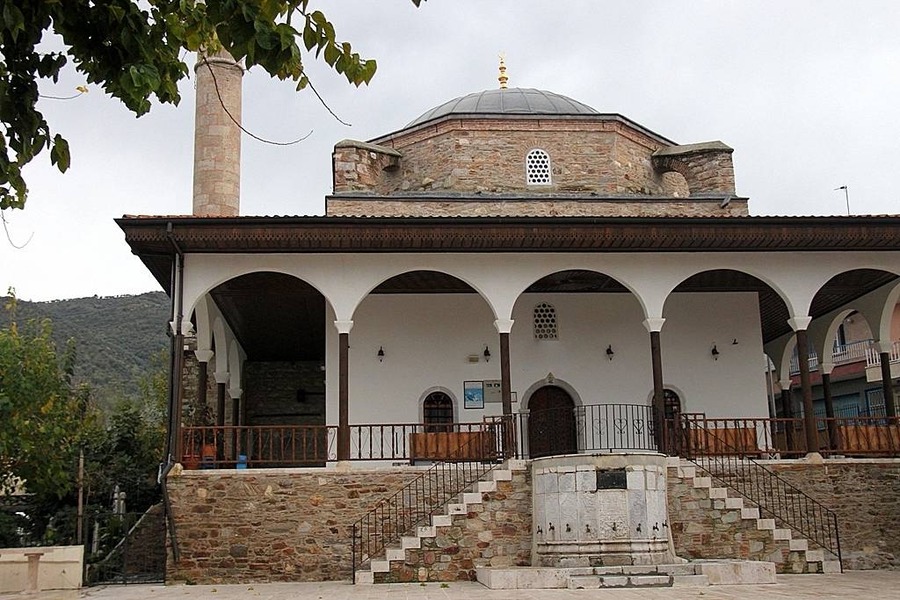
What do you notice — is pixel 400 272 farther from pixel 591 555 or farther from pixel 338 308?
pixel 591 555

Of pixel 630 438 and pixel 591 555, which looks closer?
pixel 591 555

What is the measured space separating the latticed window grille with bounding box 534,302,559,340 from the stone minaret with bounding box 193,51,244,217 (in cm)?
788

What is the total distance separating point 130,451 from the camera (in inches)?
793

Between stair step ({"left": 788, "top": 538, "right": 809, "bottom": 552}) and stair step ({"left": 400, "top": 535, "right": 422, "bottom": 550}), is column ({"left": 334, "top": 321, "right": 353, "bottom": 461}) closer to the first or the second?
stair step ({"left": 400, "top": 535, "right": 422, "bottom": 550})

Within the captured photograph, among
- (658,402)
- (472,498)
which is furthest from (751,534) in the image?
(472,498)

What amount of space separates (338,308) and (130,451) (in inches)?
365

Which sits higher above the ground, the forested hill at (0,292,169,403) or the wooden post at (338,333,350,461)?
the forested hill at (0,292,169,403)

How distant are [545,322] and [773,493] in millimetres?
4620

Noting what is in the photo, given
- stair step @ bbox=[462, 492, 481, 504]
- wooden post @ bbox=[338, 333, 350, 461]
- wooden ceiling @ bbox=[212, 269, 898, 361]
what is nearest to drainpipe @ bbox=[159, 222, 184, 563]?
wooden ceiling @ bbox=[212, 269, 898, 361]

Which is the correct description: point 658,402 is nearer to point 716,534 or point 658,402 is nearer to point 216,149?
point 716,534

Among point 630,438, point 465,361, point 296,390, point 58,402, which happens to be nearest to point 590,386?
point 630,438

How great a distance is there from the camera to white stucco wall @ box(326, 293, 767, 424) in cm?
1518

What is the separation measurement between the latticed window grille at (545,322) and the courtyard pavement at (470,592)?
18.2 ft

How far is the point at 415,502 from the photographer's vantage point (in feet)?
40.5
